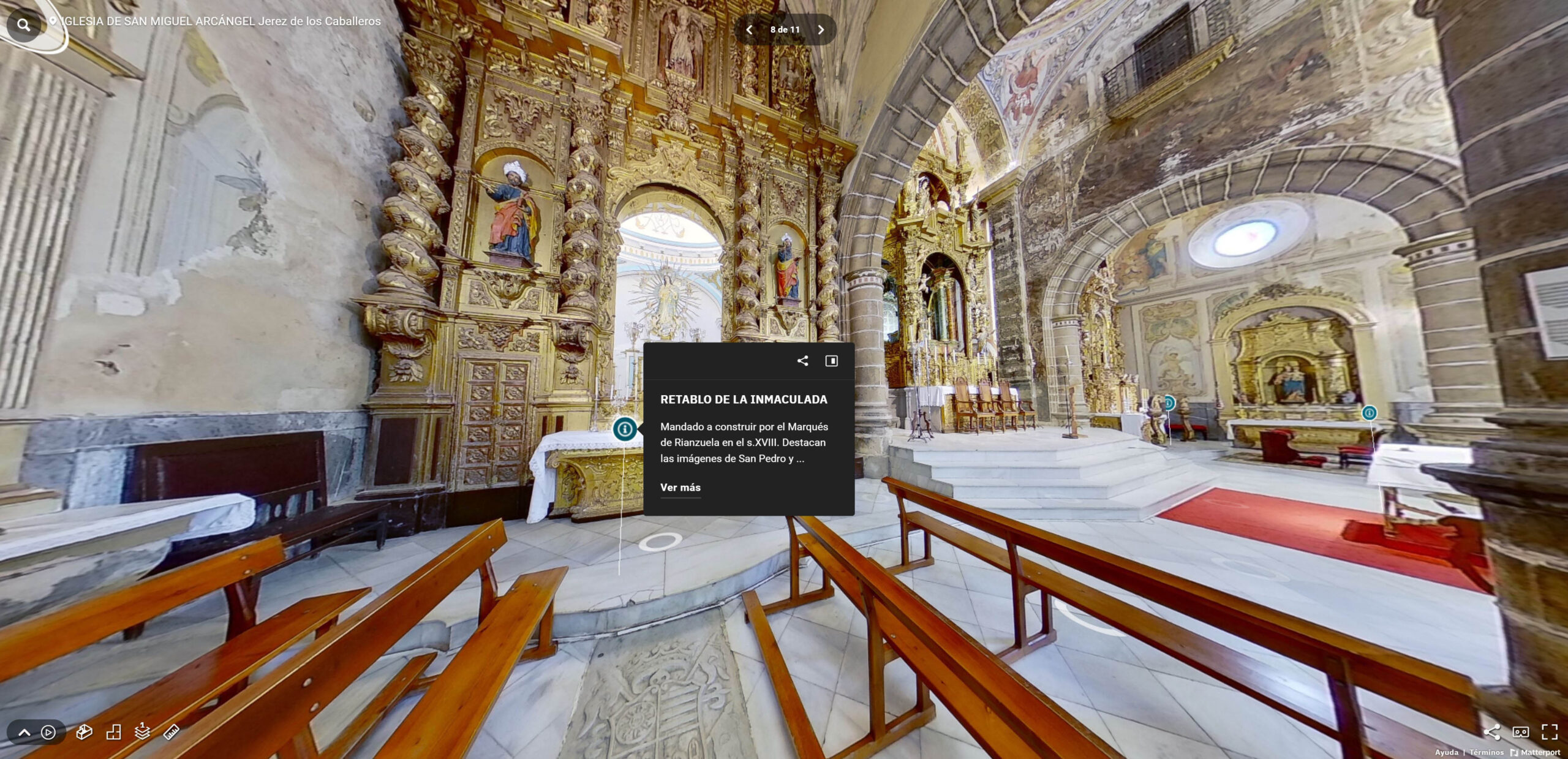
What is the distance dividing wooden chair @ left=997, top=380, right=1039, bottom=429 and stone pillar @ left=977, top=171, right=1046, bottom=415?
14 cm

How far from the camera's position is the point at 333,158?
131 inches

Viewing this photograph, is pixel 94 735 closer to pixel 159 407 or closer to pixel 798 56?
pixel 159 407

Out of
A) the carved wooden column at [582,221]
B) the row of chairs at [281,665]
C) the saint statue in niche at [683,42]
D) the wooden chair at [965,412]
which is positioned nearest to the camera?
the row of chairs at [281,665]

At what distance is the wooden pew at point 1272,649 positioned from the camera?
0.95 meters

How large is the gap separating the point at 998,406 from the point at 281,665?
26.6 feet

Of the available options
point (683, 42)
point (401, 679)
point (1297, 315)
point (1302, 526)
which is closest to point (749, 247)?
point (683, 42)

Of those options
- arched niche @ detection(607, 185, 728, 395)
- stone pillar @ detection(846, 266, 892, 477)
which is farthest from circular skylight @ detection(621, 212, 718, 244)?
stone pillar @ detection(846, 266, 892, 477)

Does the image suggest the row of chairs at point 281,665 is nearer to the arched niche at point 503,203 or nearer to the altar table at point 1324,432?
the arched niche at point 503,203

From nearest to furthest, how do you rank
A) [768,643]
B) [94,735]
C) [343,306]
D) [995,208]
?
[94,735]
[768,643]
[343,306]
[995,208]

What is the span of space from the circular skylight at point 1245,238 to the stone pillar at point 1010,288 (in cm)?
648

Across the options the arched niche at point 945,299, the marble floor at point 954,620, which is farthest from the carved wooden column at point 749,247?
the arched niche at point 945,299

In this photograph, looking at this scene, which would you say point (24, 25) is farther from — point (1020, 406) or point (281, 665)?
point (1020, 406)

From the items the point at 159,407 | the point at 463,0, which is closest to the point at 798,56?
the point at 463,0

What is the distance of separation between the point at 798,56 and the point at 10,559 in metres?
7.94
